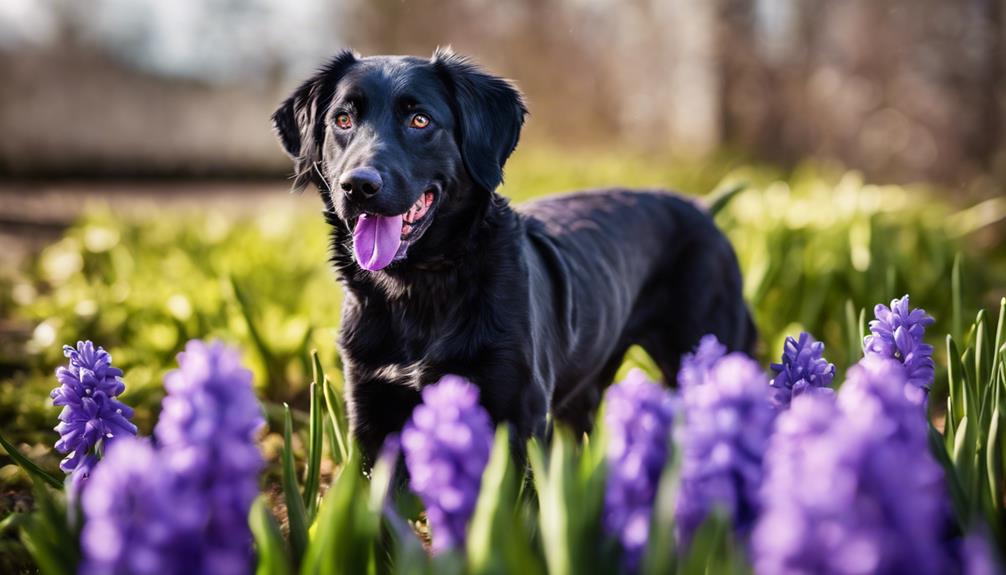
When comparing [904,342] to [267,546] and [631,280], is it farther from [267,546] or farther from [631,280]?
[631,280]

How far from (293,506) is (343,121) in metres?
1.41

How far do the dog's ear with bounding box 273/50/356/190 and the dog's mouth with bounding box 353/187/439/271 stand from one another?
484mm

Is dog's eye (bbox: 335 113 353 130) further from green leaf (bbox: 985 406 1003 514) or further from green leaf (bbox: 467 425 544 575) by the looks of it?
green leaf (bbox: 985 406 1003 514)

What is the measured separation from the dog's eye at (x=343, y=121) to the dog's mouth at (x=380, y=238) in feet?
1.08

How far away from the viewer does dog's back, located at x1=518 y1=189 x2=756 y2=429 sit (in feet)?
10.6

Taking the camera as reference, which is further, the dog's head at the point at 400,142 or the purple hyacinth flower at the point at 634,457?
the dog's head at the point at 400,142

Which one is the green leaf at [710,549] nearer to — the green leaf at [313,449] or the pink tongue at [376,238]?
the green leaf at [313,449]

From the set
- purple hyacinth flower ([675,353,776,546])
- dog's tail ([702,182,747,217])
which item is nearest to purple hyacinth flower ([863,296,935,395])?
purple hyacinth flower ([675,353,776,546])

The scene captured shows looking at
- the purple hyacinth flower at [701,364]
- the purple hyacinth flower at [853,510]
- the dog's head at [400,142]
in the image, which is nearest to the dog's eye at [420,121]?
the dog's head at [400,142]

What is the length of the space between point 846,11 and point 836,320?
31.9 ft

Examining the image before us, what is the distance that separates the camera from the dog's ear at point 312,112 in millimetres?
3096

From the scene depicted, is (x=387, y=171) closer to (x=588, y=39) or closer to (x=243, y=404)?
(x=243, y=404)

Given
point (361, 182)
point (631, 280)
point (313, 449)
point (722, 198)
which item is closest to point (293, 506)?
point (313, 449)

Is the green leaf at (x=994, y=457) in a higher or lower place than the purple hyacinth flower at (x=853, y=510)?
lower
